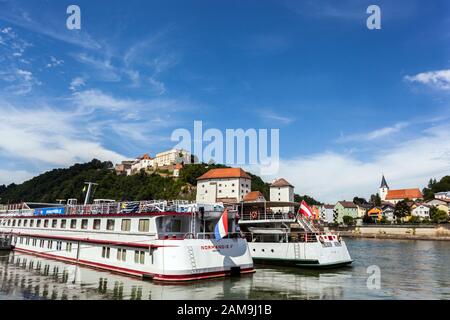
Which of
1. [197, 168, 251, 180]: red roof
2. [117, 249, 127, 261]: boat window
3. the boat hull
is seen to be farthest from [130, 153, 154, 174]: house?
[117, 249, 127, 261]: boat window

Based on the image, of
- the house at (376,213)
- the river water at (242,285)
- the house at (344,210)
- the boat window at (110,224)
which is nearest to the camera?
the river water at (242,285)

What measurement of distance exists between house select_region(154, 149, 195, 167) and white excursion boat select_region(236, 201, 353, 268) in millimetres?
129917

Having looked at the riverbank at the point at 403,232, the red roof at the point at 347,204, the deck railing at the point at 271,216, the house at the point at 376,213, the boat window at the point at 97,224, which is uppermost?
the red roof at the point at 347,204

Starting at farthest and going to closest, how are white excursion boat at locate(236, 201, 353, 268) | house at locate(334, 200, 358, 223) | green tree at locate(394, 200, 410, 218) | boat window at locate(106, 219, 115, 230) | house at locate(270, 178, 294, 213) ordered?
house at locate(334, 200, 358, 223)
house at locate(270, 178, 294, 213)
green tree at locate(394, 200, 410, 218)
white excursion boat at locate(236, 201, 353, 268)
boat window at locate(106, 219, 115, 230)

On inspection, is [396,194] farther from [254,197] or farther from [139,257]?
[139,257]

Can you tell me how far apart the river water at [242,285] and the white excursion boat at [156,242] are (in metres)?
0.75

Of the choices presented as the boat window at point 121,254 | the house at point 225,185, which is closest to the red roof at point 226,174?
the house at point 225,185

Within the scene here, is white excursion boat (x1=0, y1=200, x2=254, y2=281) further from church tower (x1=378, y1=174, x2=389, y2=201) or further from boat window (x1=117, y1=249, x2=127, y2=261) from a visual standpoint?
church tower (x1=378, y1=174, x2=389, y2=201)

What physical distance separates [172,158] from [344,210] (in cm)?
7982

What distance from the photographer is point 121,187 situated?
15038cm

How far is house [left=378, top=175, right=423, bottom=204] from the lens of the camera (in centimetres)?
13975

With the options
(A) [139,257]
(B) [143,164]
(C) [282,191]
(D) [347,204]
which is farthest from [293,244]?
(B) [143,164]

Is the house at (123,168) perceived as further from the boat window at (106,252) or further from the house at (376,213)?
the boat window at (106,252)

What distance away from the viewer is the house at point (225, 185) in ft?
374
